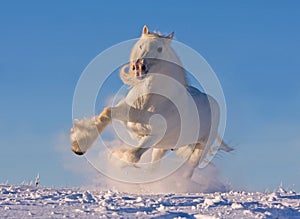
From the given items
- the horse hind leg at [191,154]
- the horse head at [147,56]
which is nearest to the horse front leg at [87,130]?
the horse head at [147,56]

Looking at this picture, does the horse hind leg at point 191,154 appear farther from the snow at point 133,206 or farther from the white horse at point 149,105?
the snow at point 133,206

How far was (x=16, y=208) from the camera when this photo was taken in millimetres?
5836

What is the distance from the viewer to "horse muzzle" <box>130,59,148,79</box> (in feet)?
31.2

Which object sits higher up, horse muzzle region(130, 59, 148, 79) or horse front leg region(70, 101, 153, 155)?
horse muzzle region(130, 59, 148, 79)

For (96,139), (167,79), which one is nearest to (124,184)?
(96,139)

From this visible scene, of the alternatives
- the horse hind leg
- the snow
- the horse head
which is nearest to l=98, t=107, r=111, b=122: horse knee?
the horse head

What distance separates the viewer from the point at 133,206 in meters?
5.98

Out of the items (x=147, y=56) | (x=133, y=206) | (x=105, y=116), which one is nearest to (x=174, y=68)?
(x=147, y=56)

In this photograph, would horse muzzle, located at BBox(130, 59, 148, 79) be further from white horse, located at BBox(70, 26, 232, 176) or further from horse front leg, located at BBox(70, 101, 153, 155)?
horse front leg, located at BBox(70, 101, 153, 155)

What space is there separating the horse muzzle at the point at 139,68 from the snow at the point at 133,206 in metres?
2.95

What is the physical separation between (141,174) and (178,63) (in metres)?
2.09

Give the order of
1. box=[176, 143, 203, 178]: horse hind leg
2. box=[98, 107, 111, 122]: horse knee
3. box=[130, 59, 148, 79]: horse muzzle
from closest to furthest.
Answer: box=[130, 59, 148, 79]: horse muzzle → box=[98, 107, 111, 122]: horse knee → box=[176, 143, 203, 178]: horse hind leg

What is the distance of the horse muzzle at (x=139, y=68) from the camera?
375 inches

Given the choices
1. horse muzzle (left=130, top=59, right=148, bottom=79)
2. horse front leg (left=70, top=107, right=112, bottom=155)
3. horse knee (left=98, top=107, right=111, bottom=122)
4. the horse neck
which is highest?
the horse neck
